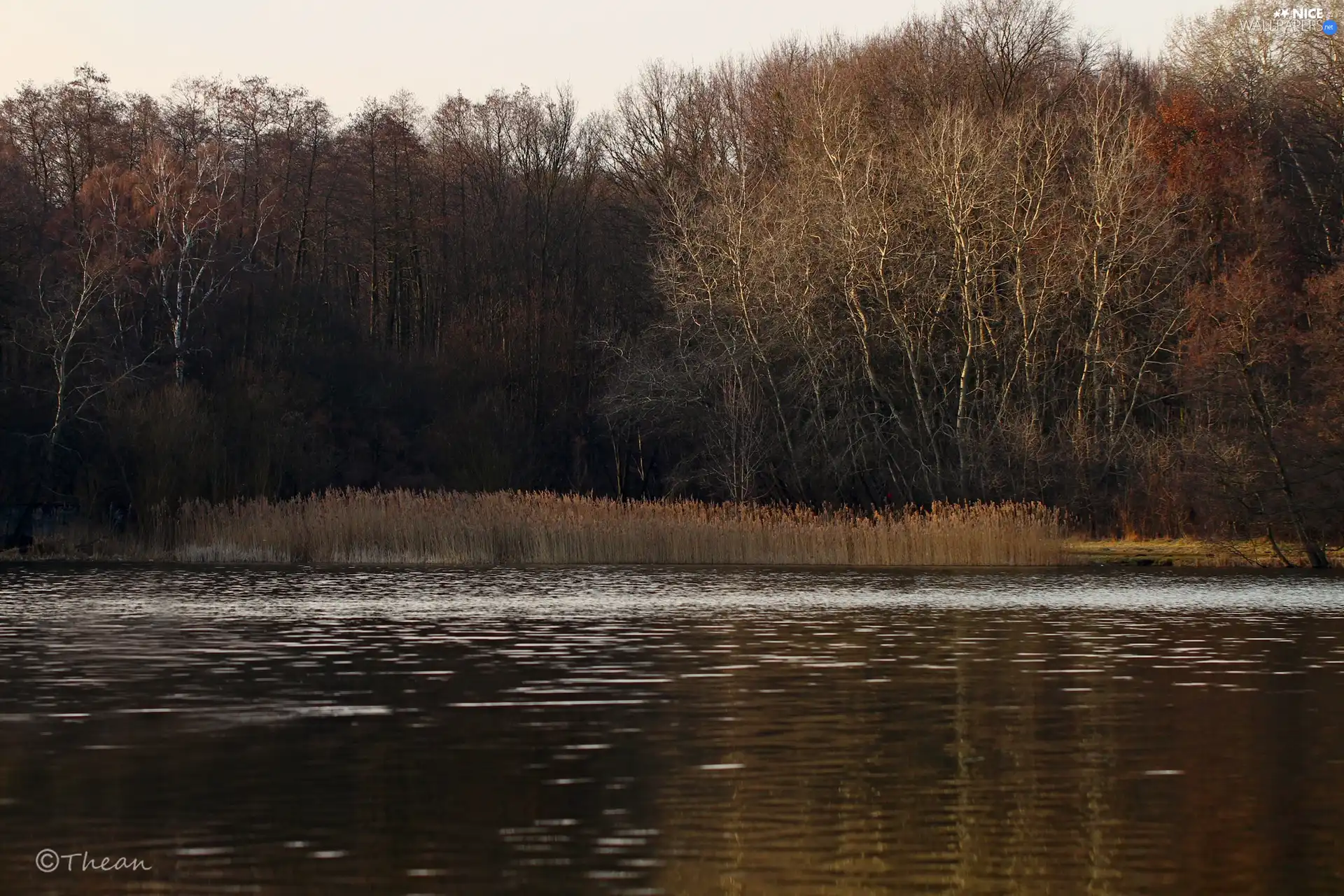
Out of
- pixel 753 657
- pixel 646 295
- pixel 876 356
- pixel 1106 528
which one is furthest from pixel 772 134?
pixel 753 657

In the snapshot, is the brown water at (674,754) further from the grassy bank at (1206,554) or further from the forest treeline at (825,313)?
the forest treeline at (825,313)

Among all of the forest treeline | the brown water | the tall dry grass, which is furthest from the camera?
the forest treeline

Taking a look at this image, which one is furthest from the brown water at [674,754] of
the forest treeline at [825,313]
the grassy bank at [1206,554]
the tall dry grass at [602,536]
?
the forest treeline at [825,313]

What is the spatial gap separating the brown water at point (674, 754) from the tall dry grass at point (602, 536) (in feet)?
41.4

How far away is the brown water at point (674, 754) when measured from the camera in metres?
7.94

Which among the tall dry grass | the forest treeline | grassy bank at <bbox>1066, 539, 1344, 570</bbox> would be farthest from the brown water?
A: the forest treeline

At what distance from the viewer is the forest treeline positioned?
41.2m

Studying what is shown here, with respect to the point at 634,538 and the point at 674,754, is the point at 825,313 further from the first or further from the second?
the point at 674,754

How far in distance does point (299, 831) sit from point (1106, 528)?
1378 inches

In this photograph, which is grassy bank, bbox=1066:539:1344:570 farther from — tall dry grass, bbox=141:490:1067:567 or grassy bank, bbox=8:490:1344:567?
tall dry grass, bbox=141:490:1067:567

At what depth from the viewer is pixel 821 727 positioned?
40.2ft

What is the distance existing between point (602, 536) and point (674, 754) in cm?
2473

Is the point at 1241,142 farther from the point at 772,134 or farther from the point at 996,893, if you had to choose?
the point at 996,893

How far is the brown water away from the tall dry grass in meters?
12.6
